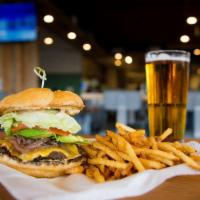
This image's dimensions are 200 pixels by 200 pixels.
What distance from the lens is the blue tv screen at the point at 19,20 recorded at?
21.9 feet

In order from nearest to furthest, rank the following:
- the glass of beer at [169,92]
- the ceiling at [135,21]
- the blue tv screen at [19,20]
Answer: the glass of beer at [169,92] → the blue tv screen at [19,20] → the ceiling at [135,21]

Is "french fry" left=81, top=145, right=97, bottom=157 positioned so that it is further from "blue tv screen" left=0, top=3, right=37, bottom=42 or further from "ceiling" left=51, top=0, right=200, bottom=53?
"ceiling" left=51, top=0, right=200, bottom=53

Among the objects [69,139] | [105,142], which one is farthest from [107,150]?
[69,139]

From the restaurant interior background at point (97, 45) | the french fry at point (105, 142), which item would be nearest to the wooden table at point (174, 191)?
the french fry at point (105, 142)

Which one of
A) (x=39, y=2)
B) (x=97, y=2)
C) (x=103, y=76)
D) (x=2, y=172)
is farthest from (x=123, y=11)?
(x=2, y=172)

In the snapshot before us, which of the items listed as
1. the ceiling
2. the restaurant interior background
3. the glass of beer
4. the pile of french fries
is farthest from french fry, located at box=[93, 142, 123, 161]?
the ceiling

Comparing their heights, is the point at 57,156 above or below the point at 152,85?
below

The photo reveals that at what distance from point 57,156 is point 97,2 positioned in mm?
8852

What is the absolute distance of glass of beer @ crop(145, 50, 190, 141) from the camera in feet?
5.21

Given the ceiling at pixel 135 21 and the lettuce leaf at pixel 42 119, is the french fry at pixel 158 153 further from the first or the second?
the ceiling at pixel 135 21

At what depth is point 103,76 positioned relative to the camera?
16109 millimetres

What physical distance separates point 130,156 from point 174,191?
181 millimetres

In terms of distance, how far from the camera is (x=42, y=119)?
4.25ft

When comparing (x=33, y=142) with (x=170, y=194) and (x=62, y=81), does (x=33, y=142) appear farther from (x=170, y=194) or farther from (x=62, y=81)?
(x=62, y=81)
